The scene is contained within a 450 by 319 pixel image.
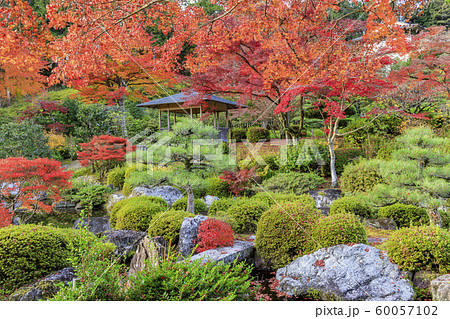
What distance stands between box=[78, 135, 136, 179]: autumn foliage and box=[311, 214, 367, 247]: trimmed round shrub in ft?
25.9

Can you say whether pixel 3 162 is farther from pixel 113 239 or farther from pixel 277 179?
pixel 277 179

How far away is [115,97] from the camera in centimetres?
1266

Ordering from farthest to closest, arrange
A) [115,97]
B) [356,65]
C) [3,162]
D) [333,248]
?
1. [115,97]
2. [356,65]
3. [3,162]
4. [333,248]

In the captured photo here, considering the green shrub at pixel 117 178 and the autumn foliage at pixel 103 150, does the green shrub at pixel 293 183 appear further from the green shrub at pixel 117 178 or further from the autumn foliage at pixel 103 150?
the autumn foliage at pixel 103 150

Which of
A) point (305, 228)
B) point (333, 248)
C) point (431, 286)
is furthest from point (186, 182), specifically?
point (431, 286)

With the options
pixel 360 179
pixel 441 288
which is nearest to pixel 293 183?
pixel 360 179

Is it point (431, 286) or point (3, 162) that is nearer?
point (431, 286)

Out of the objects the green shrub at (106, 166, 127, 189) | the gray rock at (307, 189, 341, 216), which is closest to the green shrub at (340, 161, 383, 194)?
the gray rock at (307, 189, 341, 216)

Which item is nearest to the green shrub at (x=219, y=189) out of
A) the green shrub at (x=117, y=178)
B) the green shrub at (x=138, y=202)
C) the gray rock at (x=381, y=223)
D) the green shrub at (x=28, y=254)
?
the green shrub at (x=138, y=202)

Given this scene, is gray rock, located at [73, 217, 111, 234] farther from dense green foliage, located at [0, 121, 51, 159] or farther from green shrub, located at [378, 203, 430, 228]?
green shrub, located at [378, 203, 430, 228]

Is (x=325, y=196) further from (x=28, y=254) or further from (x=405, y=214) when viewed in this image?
(x=28, y=254)

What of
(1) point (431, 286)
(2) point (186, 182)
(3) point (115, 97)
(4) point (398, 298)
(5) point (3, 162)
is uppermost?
(3) point (115, 97)

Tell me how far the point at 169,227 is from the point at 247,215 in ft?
5.13

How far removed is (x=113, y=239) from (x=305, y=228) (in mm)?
3019
